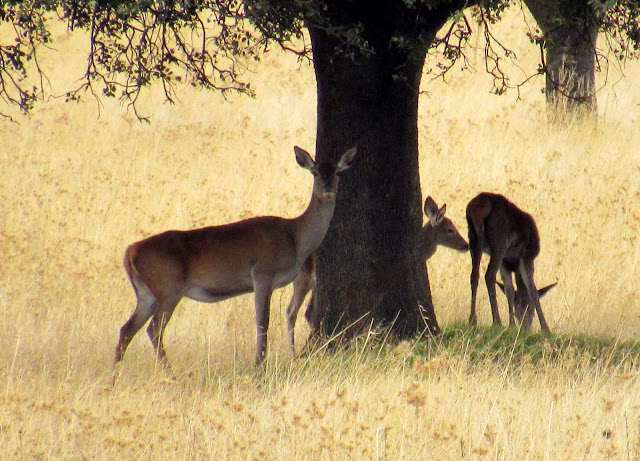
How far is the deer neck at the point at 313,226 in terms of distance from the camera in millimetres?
8078

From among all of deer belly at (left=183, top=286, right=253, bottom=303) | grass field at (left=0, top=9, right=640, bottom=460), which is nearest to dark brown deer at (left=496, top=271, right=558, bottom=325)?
grass field at (left=0, top=9, right=640, bottom=460)

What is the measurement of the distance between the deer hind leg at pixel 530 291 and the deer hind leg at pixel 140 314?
11.7 ft

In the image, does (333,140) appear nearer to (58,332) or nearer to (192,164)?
(58,332)

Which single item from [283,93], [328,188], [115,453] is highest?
[283,93]

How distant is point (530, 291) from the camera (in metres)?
9.60

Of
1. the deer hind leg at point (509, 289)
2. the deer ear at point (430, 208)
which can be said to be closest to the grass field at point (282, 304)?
the deer hind leg at point (509, 289)

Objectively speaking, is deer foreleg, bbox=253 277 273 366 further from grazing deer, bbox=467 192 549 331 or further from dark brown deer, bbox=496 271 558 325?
dark brown deer, bbox=496 271 558 325

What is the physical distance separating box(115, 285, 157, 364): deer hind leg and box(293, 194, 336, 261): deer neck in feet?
4.19

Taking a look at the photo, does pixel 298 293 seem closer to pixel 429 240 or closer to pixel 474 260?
pixel 474 260

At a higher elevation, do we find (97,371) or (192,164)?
(192,164)

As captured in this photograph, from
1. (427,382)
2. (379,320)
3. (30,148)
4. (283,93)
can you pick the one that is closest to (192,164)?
(30,148)

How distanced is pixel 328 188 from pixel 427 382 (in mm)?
2167

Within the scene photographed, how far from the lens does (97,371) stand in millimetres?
7508

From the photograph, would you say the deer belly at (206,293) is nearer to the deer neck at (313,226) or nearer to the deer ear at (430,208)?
the deer neck at (313,226)
